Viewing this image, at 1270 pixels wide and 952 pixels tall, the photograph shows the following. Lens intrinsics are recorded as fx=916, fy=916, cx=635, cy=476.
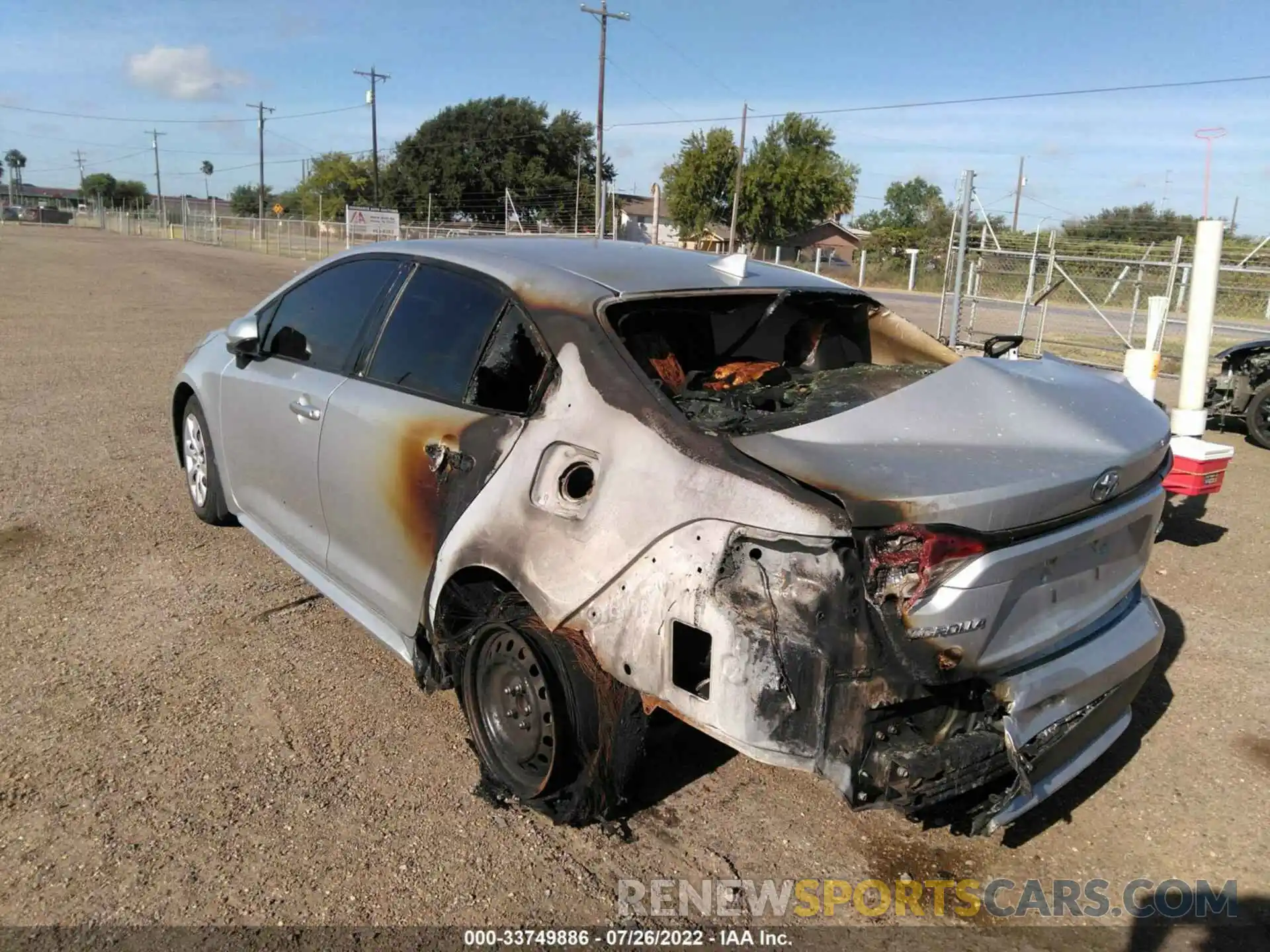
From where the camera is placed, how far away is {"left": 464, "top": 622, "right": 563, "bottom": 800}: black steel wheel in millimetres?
2684

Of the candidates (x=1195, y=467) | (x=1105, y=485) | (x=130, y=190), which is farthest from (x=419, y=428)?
(x=130, y=190)

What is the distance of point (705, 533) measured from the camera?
2250mm

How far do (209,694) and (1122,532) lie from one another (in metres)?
3.24

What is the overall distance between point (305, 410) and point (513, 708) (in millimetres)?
1624

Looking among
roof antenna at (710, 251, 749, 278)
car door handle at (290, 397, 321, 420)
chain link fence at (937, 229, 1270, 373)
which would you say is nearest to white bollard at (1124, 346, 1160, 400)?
chain link fence at (937, 229, 1270, 373)

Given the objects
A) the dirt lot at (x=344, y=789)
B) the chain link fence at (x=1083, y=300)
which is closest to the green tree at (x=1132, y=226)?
the chain link fence at (x=1083, y=300)

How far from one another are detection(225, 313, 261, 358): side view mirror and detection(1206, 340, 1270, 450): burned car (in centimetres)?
935

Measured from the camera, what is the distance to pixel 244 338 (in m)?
4.23

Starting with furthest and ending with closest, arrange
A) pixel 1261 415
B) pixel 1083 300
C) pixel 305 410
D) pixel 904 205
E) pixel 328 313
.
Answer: pixel 904 205 < pixel 1083 300 < pixel 1261 415 < pixel 328 313 < pixel 305 410

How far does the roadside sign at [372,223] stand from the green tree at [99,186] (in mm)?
94684

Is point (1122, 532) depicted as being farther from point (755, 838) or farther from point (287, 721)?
point (287, 721)

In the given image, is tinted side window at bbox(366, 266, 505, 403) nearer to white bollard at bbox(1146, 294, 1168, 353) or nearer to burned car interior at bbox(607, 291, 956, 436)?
burned car interior at bbox(607, 291, 956, 436)

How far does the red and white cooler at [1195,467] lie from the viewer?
5031mm

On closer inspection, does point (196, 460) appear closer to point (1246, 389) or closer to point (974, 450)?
point (974, 450)
